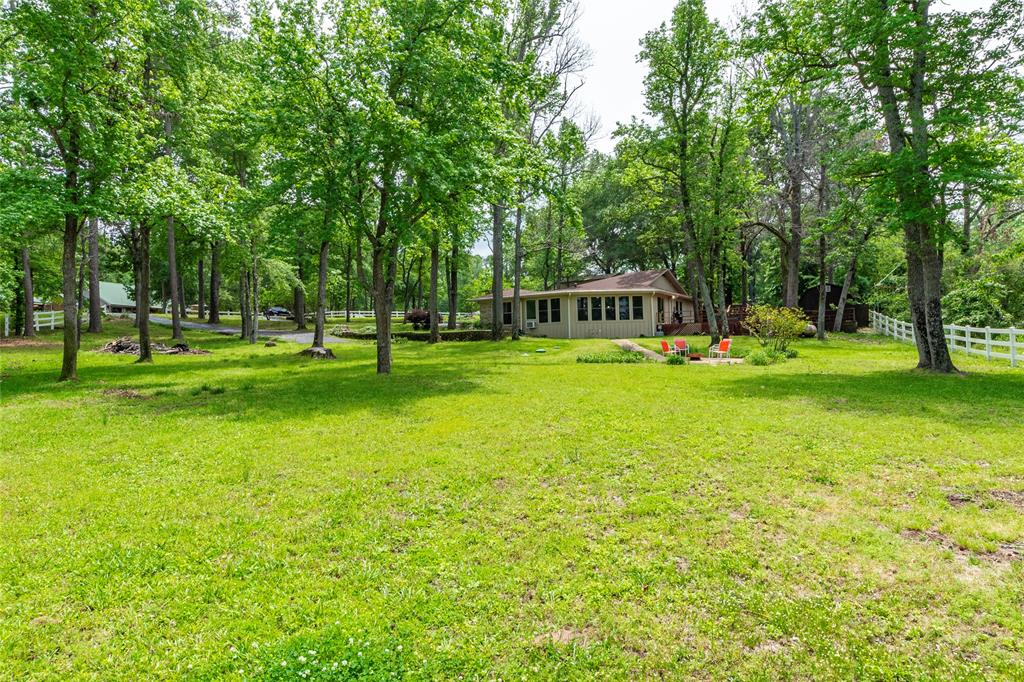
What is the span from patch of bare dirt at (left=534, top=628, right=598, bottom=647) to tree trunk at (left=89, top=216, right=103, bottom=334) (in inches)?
1069

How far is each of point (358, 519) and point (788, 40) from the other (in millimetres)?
15342

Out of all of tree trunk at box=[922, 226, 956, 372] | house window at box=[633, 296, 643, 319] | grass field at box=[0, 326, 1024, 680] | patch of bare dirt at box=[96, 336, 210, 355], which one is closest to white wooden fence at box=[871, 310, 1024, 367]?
tree trunk at box=[922, 226, 956, 372]

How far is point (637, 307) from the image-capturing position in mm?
29656

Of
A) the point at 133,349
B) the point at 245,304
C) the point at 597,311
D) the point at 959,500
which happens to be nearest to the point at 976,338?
the point at 597,311

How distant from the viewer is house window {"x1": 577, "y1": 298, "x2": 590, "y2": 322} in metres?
30.0

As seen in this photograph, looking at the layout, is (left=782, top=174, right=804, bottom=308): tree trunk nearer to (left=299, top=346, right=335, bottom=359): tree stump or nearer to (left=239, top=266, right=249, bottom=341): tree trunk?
(left=299, top=346, right=335, bottom=359): tree stump

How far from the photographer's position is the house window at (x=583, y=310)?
1181 inches

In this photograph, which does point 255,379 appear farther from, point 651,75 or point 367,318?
point 367,318

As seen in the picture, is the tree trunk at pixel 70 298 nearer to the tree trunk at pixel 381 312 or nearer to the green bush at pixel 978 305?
the tree trunk at pixel 381 312

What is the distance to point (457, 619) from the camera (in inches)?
112

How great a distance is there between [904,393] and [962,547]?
6939 mm

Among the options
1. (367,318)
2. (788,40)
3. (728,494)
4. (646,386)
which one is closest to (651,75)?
(788,40)

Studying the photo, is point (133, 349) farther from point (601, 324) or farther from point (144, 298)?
point (601, 324)

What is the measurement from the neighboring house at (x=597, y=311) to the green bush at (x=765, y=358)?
13.4m
